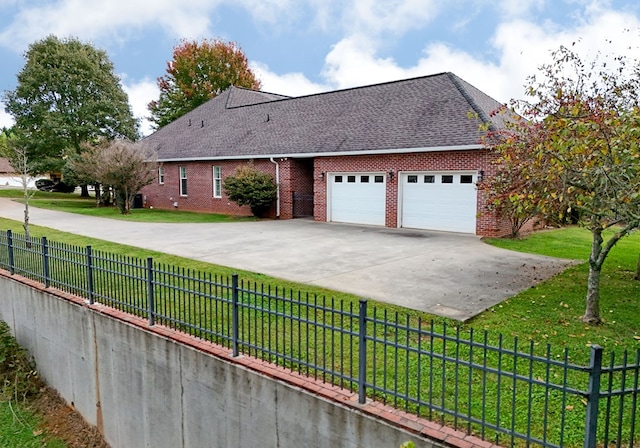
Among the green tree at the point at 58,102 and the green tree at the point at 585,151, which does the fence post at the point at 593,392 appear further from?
the green tree at the point at 58,102

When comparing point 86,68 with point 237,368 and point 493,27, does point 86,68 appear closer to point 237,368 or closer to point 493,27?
point 493,27

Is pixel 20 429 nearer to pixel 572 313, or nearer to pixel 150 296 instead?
pixel 150 296

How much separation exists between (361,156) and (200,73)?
30.2 metres

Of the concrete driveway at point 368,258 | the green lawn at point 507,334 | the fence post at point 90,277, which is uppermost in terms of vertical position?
the fence post at point 90,277

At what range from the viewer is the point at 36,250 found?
8609mm

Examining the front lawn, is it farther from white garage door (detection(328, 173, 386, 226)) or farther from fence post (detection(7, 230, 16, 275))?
fence post (detection(7, 230, 16, 275))

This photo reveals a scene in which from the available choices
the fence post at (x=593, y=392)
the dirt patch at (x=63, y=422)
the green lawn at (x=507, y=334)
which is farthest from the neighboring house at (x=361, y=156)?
the dirt patch at (x=63, y=422)

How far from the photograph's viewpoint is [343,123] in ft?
63.3

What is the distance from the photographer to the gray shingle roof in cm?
1578

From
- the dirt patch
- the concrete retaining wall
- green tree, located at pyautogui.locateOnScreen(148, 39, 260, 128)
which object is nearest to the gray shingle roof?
the concrete retaining wall

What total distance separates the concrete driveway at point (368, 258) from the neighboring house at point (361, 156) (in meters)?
1.09

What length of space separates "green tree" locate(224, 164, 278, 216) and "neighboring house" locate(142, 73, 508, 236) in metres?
0.53

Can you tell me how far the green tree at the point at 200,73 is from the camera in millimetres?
42188

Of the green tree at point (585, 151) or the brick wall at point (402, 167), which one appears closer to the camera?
the green tree at point (585, 151)
